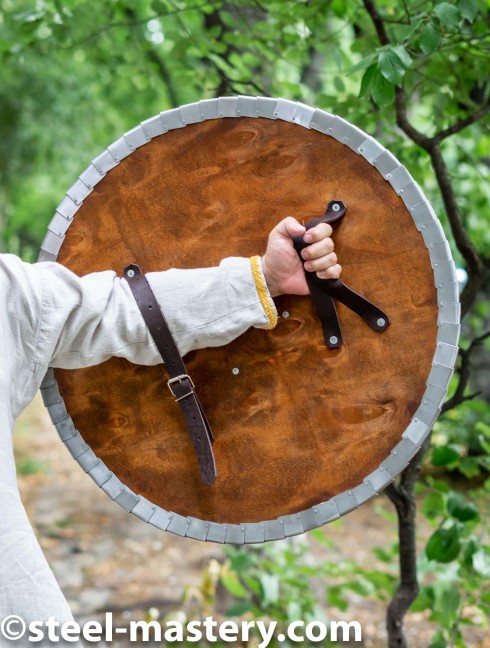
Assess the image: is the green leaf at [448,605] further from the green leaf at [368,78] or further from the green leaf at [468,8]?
the green leaf at [468,8]

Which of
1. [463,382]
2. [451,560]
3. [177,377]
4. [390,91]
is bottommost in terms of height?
[451,560]

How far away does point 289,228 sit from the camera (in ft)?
5.28

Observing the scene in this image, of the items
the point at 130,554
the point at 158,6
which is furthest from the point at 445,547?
the point at 130,554

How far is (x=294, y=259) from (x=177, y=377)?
14.6 inches

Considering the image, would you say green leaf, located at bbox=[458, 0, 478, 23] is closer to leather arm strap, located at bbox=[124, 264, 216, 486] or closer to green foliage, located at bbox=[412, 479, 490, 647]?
leather arm strap, located at bbox=[124, 264, 216, 486]

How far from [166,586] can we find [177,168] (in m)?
4.51

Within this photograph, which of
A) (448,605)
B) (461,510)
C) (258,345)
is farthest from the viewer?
(448,605)

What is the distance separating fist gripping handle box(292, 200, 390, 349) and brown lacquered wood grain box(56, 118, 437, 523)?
18 mm

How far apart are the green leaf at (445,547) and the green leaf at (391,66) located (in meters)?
1.44

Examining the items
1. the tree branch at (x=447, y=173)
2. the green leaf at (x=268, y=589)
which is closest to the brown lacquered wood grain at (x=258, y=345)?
the tree branch at (x=447, y=173)

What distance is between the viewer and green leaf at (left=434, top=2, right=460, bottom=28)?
1.81 metres

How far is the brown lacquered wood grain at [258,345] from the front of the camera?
1.59 meters

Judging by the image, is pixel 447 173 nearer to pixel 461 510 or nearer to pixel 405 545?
pixel 461 510

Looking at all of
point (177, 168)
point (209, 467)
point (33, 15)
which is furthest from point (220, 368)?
point (33, 15)
